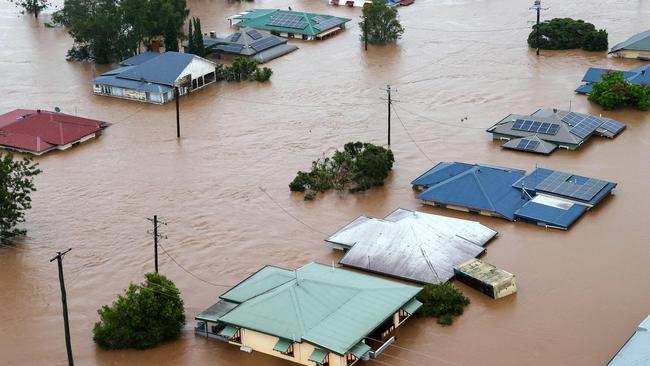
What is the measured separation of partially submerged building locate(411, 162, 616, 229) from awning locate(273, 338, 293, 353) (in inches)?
513

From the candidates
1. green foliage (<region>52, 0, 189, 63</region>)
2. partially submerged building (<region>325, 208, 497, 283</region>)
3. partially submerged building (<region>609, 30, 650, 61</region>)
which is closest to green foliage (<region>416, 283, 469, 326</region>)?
partially submerged building (<region>325, 208, 497, 283</region>)

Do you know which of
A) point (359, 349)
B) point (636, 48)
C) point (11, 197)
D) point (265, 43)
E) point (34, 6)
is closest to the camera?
point (359, 349)

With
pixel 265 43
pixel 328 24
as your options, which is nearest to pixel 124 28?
pixel 265 43

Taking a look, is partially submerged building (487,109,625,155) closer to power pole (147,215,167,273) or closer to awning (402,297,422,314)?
awning (402,297,422,314)

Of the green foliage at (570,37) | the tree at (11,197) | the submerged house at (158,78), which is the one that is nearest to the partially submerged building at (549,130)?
the green foliage at (570,37)

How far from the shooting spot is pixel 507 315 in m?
32.4

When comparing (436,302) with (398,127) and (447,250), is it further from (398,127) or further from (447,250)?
(398,127)

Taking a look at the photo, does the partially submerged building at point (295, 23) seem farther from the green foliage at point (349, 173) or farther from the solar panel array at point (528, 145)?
the green foliage at point (349, 173)

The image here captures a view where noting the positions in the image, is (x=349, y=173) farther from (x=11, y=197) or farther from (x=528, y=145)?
(x=11, y=197)

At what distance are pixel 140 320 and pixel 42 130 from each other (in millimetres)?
22232

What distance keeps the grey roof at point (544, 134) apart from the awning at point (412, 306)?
654 inches

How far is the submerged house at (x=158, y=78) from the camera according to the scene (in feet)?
188

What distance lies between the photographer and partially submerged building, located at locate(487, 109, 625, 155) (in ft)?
153

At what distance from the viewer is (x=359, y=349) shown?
29188 millimetres
